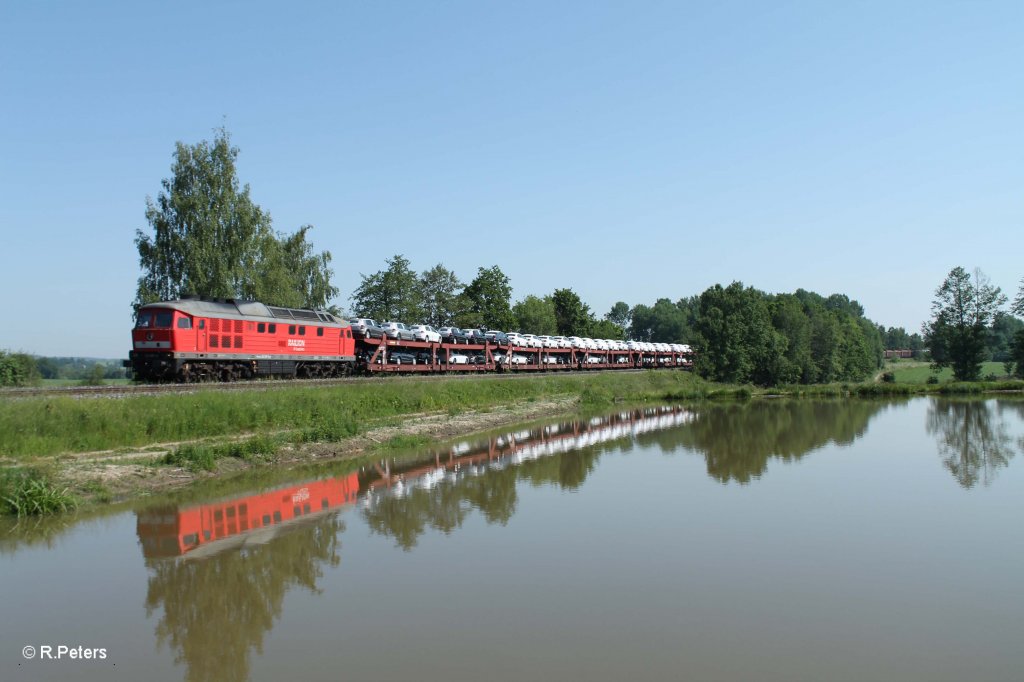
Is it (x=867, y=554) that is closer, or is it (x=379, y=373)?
(x=867, y=554)

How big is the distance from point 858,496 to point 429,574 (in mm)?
12535

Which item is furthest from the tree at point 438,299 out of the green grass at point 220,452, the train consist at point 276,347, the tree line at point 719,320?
the green grass at point 220,452

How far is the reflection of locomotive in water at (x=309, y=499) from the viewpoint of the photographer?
14.1 m

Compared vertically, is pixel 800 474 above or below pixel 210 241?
below

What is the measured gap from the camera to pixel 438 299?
78.9 m

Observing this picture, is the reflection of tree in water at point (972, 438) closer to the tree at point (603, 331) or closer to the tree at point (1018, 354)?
the tree at point (1018, 354)

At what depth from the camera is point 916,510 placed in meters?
17.4

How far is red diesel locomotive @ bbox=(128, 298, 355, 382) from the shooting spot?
28609 mm

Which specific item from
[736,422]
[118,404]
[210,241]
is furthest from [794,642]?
[210,241]

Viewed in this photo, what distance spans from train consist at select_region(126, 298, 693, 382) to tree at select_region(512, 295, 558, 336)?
34.3 metres

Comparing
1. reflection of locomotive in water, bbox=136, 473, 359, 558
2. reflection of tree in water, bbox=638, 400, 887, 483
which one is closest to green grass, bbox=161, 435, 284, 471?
reflection of locomotive in water, bbox=136, 473, 359, 558

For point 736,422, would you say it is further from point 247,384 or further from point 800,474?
point 247,384

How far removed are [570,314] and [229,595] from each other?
315ft

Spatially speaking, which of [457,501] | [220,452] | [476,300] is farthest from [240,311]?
[476,300]
